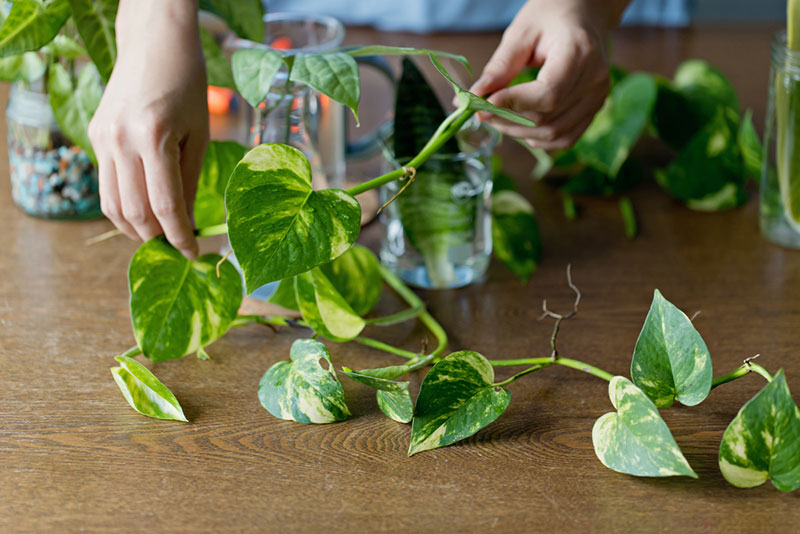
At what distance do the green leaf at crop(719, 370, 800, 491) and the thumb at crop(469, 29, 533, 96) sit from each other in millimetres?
264

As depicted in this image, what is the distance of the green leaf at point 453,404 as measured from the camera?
466 millimetres

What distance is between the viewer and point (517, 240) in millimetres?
671

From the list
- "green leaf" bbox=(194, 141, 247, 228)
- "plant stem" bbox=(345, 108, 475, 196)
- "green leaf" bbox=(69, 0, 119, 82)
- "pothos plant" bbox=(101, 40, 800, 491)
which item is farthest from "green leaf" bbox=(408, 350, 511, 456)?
"green leaf" bbox=(69, 0, 119, 82)

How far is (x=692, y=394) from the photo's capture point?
457 millimetres

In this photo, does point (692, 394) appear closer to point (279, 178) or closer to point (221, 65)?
point (279, 178)

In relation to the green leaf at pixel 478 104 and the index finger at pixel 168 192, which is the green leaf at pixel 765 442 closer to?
the green leaf at pixel 478 104

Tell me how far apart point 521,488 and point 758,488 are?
12cm

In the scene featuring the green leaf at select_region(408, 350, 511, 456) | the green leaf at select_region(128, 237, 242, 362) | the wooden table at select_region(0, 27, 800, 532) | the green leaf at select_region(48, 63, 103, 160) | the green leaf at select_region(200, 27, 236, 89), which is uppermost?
the green leaf at select_region(200, 27, 236, 89)

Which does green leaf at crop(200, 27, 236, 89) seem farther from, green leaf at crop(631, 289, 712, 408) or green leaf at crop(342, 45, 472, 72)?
green leaf at crop(631, 289, 712, 408)

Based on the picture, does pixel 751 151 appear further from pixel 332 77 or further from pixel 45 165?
pixel 45 165

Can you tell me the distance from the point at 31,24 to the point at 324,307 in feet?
0.87

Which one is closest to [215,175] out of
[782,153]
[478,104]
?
[478,104]

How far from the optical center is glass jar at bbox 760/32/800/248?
646 mm

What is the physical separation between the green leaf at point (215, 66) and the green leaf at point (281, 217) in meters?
0.19
